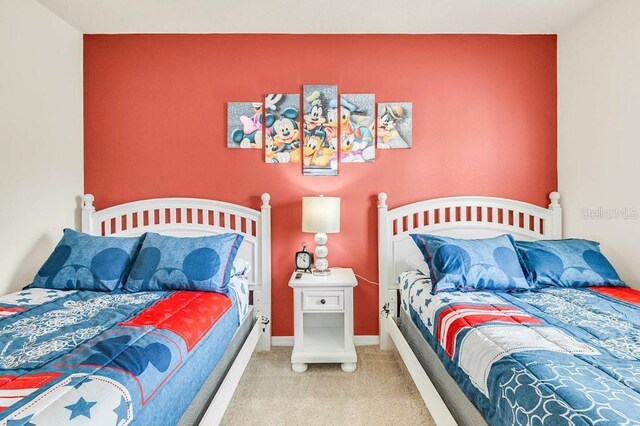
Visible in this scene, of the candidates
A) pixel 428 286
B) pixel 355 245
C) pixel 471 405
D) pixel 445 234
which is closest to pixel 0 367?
pixel 471 405

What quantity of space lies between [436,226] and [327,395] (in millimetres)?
1464

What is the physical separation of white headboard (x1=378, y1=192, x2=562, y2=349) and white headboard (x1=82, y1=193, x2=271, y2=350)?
884 mm

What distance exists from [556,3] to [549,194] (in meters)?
1.36

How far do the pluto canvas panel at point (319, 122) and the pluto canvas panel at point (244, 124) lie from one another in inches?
14.7

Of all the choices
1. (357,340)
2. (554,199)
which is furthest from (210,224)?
(554,199)

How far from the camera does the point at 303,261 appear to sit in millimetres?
2807

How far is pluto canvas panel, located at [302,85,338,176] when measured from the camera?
2.92 meters

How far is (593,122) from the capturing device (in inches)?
102

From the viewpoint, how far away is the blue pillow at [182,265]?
220cm

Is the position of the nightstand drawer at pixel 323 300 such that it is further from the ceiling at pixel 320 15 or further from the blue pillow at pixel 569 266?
the ceiling at pixel 320 15

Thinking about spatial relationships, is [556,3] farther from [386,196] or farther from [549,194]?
[386,196]

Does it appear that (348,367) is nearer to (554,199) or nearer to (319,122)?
(319,122)

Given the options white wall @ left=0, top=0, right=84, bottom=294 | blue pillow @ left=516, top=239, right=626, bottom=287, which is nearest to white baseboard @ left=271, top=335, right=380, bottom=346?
blue pillow @ left=516, top=239, right=626, bottom=287

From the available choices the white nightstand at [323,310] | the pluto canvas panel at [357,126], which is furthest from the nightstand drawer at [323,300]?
the pluto canvas panel at [357,126]
